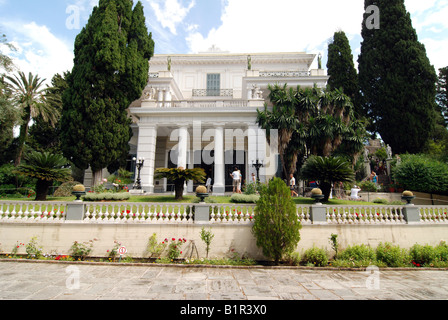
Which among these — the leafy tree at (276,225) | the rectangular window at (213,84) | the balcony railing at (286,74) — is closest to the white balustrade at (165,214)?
the leafy tree at (276,225)

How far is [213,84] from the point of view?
28.3m

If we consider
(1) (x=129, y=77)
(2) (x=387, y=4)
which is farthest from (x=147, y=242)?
(2) (x=387, y=4)

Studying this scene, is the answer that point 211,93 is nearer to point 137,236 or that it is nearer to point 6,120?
point 6,120

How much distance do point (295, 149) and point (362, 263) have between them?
30.8ft

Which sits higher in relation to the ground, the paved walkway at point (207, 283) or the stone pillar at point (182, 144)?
the stone pillar at point (182, 144)

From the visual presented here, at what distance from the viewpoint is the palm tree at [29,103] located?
19.5 meters

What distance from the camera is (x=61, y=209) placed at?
28.6ft

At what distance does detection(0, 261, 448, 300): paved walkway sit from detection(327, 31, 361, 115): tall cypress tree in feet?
75.8

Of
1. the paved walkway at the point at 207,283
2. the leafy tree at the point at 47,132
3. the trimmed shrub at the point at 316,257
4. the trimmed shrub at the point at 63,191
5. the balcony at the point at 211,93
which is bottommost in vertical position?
the paved walkway at the point at 207,283

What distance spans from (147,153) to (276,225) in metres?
13.8

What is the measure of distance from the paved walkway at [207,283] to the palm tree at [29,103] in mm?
17449

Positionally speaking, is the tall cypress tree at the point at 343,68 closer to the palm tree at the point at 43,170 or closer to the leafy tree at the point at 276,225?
the leafy tree at the point at 276,225

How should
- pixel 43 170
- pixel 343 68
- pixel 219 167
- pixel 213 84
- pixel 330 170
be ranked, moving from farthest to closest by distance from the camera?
pixel 213 84 → pixel 343 68 → pixel 219 167 → pixel 330 170 → pixel 43 170

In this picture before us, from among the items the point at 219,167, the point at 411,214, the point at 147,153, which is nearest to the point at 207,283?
the point at 411,214
